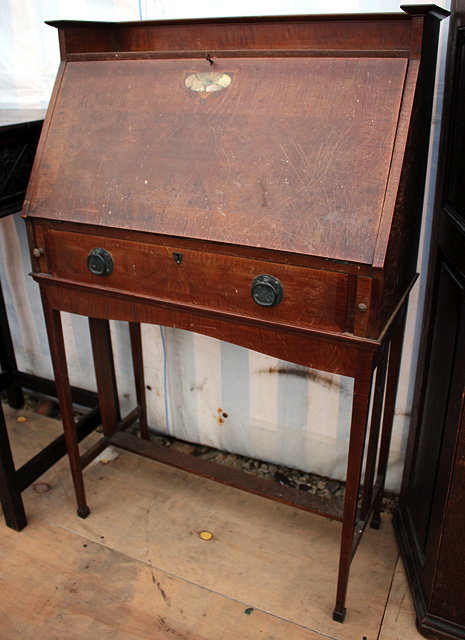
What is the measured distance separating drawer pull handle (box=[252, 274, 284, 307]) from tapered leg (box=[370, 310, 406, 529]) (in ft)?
1.78

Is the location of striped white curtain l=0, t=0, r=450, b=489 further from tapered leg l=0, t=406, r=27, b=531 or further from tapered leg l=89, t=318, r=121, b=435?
tapered leg l=0, t=406, r=27, b=531

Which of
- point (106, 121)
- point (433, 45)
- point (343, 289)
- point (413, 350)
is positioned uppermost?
point (433, 45)

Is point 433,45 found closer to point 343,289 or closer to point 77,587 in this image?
point 343,289

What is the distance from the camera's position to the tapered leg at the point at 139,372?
2.40 meters

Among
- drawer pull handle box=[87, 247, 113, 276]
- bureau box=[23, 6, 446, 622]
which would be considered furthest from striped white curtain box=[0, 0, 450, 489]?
drawer pull handle box=[87, 247, 113, 276]

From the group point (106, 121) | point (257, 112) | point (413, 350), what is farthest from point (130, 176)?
point (413, 350)

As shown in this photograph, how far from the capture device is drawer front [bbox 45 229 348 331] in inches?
54.1

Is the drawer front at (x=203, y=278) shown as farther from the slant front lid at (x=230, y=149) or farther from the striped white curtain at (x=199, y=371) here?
the striped white curtain at (x=199, y=371)

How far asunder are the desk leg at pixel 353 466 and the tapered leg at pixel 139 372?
1.12 m

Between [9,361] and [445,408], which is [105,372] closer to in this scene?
[9,361]

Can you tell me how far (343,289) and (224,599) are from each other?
1.16 metres

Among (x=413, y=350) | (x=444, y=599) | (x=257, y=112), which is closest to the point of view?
(x=257, y=112)

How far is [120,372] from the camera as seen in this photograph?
270 cm

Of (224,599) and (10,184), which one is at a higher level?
(10,184)
